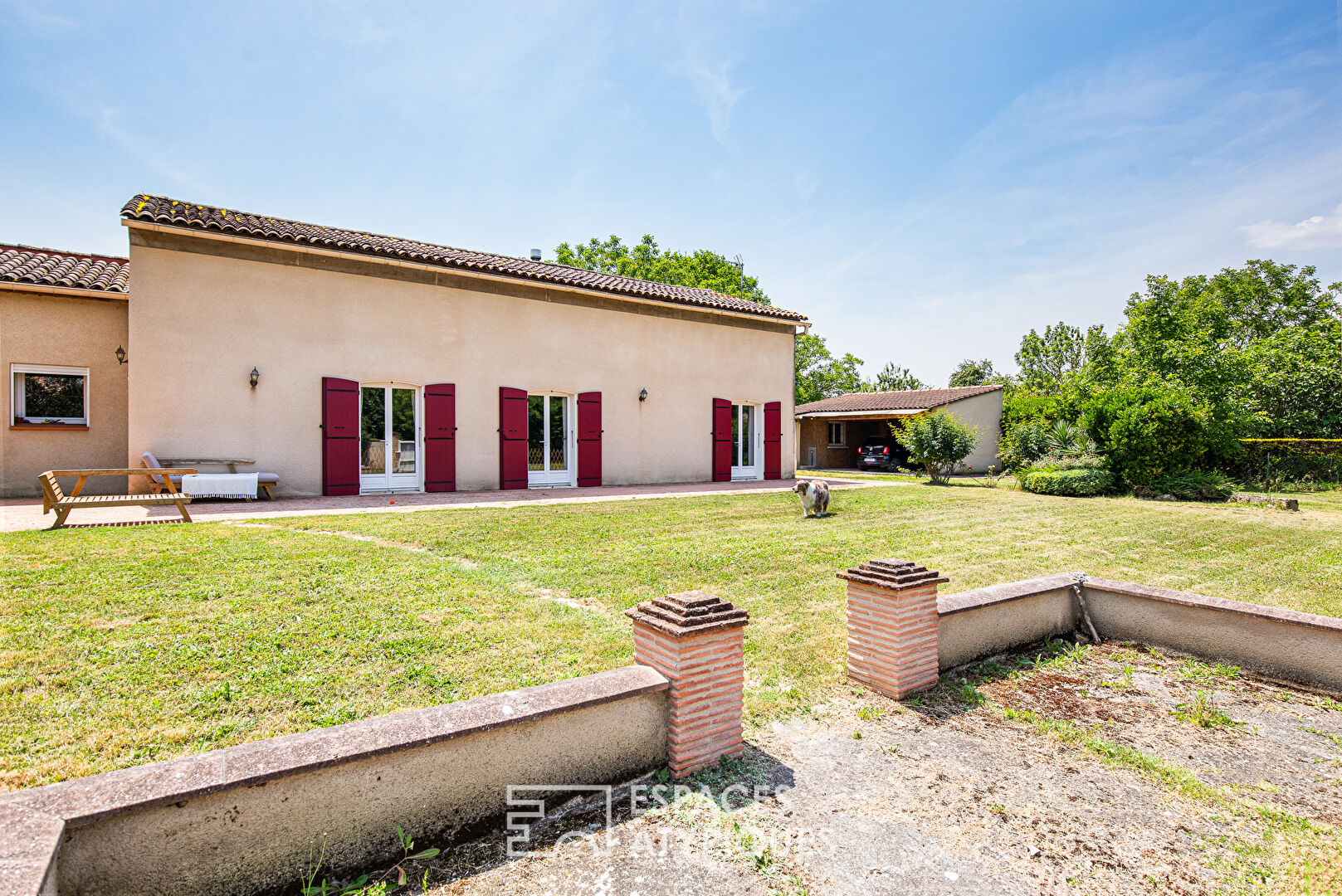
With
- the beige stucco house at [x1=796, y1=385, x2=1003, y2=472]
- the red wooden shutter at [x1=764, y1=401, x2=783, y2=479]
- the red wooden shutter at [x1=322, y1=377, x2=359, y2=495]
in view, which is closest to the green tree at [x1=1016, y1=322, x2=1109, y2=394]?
the beige stucco house at [x1=796, y1=385, x2=1003, y2=472]

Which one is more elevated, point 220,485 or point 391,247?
point 391,247

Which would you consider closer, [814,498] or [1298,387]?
[814,498]

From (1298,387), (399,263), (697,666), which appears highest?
(399,263)

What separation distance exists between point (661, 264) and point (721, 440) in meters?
16.8

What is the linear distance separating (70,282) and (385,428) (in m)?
5.47

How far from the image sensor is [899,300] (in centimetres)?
2561

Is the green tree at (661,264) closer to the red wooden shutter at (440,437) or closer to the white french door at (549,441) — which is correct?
the white french door at (549,441)

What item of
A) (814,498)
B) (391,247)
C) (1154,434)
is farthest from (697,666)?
(1154,434)

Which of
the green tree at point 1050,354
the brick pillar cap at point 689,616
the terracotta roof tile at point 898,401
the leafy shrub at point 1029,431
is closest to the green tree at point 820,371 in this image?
the terracotta roof tile at point 898,401

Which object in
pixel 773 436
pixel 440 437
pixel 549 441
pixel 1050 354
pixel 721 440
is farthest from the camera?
pixel 1050 354

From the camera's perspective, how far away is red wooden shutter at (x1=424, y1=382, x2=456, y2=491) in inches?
486

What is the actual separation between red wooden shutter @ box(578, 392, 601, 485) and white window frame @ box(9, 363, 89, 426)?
29.4ft

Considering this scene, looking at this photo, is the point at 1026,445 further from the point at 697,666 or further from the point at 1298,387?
the point at 697,666

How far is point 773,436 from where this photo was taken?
17.4m
